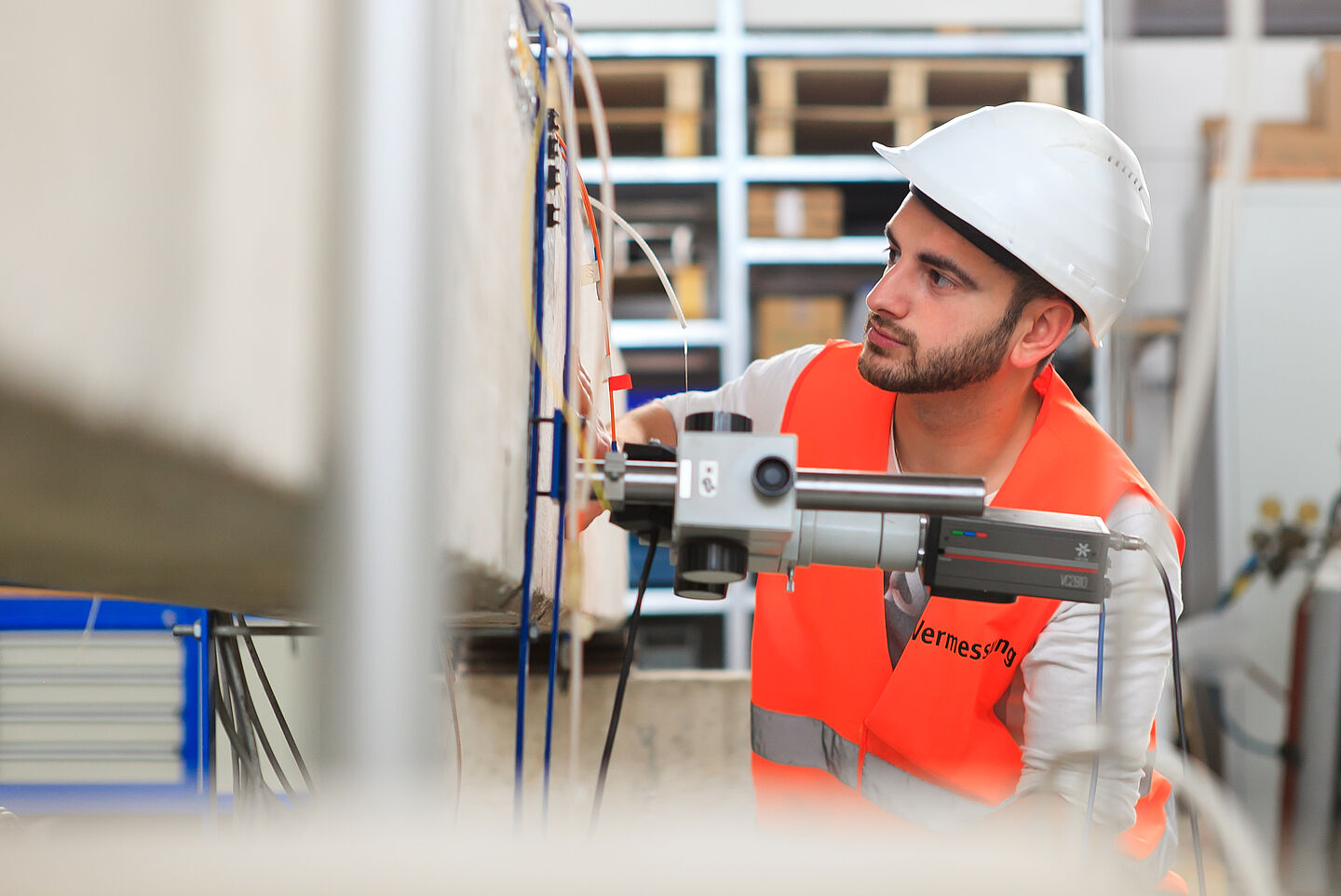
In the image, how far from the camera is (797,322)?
10.4ft

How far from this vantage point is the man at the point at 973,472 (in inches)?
48.9

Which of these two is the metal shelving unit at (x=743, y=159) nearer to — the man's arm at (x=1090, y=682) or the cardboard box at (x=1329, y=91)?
the cardboard box at (x=1329, y=91)

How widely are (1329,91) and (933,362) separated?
2.50 metres

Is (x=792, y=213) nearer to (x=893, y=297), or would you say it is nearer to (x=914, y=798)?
(x=893, y=297)

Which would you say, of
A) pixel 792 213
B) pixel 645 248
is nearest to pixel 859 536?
pixel 645 248

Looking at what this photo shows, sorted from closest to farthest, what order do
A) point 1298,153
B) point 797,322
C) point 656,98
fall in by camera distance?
point 1298,153 < point 797,322 < point 656,98

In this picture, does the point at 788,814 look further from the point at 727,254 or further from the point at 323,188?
the point at 727,254

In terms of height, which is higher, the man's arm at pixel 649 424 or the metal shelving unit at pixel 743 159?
the metal shelving unit at pixel 743 159

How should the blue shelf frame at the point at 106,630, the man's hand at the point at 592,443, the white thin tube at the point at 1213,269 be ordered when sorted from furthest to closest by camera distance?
the blue shelf frame at the point at 106,630 → the man's hand at the point at 592,443 → the white thin tube at the point at 1213,269

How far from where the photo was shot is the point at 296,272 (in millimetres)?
494

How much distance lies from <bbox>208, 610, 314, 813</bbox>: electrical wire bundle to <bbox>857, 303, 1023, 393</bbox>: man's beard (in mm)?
903

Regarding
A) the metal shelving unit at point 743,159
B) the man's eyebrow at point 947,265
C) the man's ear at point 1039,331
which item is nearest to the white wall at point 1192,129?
the metal shelving unit at point 743,159

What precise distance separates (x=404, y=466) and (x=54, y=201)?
0.15 meters

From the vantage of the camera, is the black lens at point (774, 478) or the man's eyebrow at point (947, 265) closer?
the black lens at point (774, 478)
